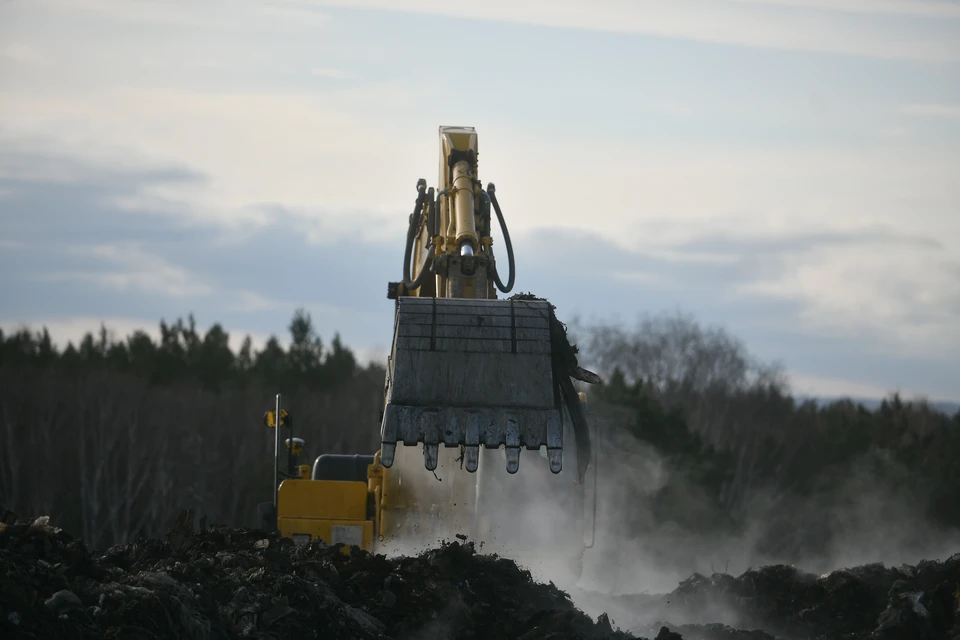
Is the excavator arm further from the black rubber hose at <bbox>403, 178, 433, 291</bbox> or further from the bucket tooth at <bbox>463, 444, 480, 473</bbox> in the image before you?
the black rubber hose at <bbox>403, 178, 433, 291</bbox>

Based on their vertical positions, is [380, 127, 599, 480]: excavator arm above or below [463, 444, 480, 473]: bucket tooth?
Answer: above

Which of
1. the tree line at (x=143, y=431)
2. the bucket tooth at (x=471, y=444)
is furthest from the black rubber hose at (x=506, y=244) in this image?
the tree line at (x=143, y=431)

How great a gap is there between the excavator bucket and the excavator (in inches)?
0.4

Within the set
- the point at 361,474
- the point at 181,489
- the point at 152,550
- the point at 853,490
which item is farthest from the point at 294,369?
the point at 152,550

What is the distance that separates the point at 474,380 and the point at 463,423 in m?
0.41

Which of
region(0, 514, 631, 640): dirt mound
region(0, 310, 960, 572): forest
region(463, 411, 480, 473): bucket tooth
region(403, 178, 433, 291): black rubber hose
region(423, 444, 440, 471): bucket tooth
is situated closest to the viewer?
region(0, 514, 631, 640): dirt mound

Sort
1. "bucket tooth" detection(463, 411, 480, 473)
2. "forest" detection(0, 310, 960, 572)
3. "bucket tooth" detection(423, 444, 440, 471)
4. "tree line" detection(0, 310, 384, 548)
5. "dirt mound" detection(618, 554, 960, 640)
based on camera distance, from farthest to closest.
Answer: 1. "tree line" detection(0, 310, 384, 548)
2. "forest" detection(0, 310, 960, 572)
3. "dirt mound" detection(618, 554, 960, 640)
4. "bucket tooth" detection(463, 411, 480, 473)
5. "bucket tooth" detection(423, 444, 440, 471)

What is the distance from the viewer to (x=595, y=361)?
75688 millimetres

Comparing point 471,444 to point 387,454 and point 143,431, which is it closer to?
point 387,454

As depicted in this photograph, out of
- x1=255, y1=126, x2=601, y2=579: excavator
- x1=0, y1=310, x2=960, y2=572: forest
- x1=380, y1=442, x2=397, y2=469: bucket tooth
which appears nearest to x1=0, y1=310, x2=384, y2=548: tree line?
x1=0, y1=310, x2=960, y2=572: forest

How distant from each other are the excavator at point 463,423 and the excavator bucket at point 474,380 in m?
0.01

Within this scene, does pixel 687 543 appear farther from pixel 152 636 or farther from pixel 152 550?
pixel 152 636

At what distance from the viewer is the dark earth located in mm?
8188

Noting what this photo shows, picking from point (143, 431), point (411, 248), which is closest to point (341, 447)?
point (143, 431)
